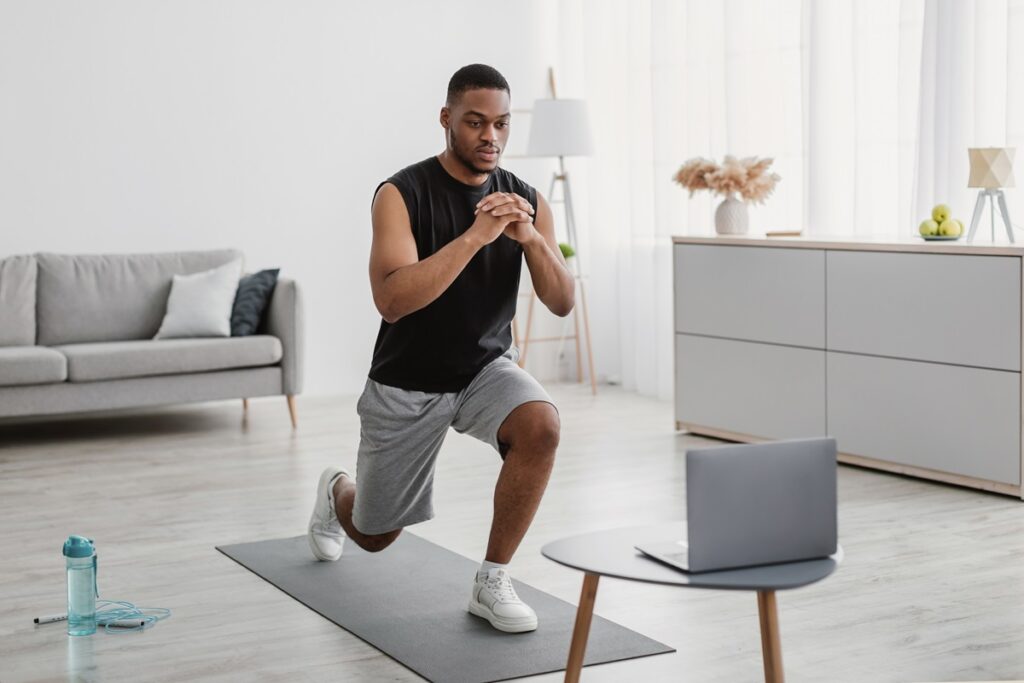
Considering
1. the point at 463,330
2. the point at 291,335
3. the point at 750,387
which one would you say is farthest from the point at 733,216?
the point at 463,330

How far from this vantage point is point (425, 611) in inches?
135

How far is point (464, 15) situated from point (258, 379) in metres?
2.64

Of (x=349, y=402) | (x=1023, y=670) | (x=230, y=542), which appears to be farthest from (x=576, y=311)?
(x=1023, y=670)

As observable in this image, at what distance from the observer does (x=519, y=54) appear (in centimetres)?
789

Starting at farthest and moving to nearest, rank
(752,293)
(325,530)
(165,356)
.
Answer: (165,356), (752,293), (325,530)

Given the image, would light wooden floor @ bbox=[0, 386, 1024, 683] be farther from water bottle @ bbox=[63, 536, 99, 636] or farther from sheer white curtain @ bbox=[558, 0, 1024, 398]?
sheer white curtain @ bbox=[558, 0, 1024, 398]

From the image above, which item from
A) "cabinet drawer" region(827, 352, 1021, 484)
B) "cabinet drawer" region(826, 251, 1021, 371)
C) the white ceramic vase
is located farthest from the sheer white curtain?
"cabinet drawer" region(827, 352, 1021, 484)

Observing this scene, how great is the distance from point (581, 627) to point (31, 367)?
13.5 feet

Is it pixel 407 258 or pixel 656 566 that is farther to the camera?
pixel 407 258

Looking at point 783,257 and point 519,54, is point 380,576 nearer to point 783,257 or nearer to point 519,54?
point 783,257

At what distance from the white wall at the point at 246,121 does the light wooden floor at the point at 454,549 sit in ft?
3.89

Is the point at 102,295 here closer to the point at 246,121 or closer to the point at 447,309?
the point at 246,121

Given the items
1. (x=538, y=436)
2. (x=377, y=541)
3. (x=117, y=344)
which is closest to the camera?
(x=538, y=436)

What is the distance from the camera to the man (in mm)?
3189
